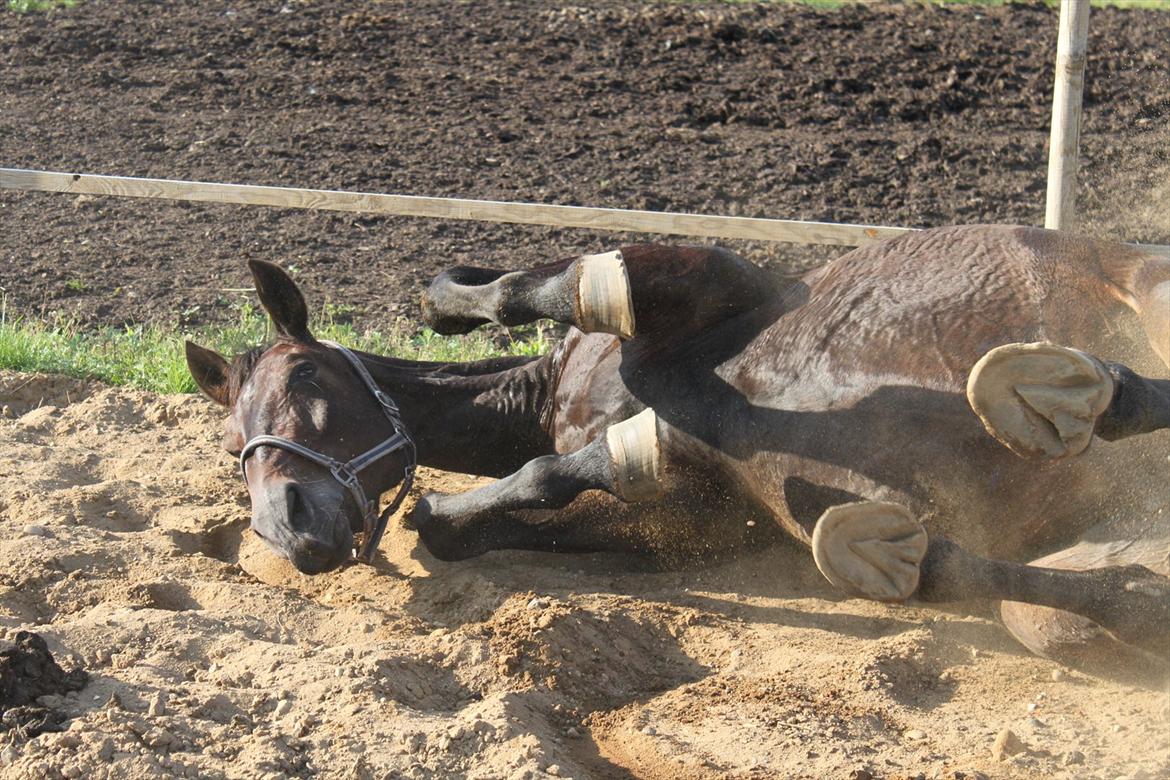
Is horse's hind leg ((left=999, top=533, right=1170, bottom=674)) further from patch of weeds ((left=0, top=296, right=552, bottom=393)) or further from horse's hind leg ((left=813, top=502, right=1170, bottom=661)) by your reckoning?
patch of weeds ((left=0, top=296, right=552, bottom=393))

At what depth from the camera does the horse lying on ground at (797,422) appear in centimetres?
322

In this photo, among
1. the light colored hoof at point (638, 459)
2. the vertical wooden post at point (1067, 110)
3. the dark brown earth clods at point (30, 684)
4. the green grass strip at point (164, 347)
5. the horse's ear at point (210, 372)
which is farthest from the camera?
the green grass strip at point (164, 347)

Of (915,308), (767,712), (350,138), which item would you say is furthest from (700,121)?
(767,712)

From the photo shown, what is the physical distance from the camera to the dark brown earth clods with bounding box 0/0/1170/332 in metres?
8.14

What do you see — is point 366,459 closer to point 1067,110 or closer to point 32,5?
point 1067,110

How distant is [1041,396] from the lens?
10.1ft

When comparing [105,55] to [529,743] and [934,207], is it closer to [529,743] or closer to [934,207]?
[934,207]

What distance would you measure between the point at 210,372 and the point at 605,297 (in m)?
1.66

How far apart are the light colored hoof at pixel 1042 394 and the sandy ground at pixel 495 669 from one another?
2.60 ft

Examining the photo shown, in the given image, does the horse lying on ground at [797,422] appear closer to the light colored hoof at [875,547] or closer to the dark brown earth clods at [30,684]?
the light colored hoof at [875,547]

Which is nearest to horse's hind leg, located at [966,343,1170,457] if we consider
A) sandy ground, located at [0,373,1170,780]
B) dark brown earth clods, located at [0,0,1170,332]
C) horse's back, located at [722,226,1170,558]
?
horse's back, located at [722,226,1170,558]

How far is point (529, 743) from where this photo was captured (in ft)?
10.2

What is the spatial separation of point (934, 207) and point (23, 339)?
5434mm

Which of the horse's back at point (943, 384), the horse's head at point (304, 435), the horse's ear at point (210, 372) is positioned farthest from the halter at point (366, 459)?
the horse's back at point (943, 384)
